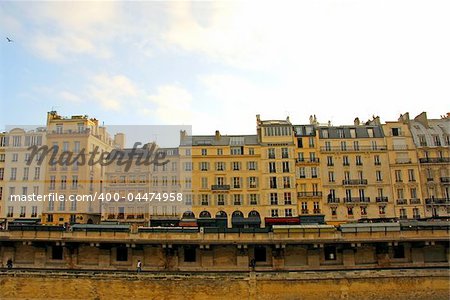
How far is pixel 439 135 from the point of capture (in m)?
54.0

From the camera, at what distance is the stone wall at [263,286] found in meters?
29.6

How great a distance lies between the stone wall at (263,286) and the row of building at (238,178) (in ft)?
66.3

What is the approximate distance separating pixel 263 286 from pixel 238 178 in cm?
2436

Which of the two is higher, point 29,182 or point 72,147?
point 72,147

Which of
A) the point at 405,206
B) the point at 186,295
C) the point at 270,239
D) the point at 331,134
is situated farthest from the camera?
the point at 331,134

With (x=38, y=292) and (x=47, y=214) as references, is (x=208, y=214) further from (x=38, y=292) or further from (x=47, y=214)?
(x=38, y=292)

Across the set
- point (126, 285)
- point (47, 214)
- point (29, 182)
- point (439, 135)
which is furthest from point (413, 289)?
point (29, 182)

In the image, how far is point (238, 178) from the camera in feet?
175

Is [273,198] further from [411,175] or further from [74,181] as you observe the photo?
[74,181]

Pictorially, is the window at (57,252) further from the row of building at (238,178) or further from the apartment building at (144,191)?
the apartment building at (144,191)

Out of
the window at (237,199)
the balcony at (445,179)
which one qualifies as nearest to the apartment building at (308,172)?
the window at (237,199)

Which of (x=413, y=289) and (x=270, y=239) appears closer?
(x=413, y=289)

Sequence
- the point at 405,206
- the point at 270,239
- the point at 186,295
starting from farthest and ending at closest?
the point at 405,206 < the point at 270,239 < the point at 186,295

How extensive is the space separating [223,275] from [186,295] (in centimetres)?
300
